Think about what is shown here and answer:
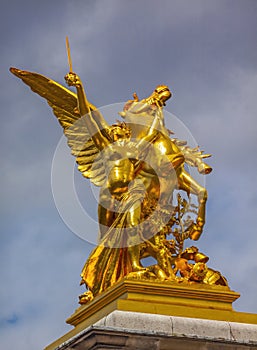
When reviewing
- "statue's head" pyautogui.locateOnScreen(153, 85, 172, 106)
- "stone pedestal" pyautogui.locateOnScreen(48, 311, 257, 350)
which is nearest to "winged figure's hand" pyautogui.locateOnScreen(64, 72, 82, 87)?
"statue's head" pyautogui.locateOnScreen(153, 85, 172, 106)

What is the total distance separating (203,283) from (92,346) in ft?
7.20

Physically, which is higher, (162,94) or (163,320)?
(162,94)

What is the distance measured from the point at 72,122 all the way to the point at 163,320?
14.9 feet

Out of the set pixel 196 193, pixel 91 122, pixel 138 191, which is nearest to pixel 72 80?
pixel 91 122

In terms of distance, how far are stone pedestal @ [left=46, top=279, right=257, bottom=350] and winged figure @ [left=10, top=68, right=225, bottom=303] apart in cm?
40

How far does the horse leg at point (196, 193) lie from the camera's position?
38.7 feet

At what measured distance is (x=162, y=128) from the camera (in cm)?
1226

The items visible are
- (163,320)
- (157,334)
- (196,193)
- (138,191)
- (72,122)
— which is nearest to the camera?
(157,334)

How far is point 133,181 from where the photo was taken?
11758mm


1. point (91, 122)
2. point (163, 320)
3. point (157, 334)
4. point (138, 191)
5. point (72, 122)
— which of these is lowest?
point (157, 334)

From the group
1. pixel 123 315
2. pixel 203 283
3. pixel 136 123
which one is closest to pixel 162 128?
pixel 136 123

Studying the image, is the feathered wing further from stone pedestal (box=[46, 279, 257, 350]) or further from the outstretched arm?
stone pedestal (box=[46, 279, 257, 350])

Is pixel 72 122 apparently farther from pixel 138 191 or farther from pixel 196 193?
pixel 196 193

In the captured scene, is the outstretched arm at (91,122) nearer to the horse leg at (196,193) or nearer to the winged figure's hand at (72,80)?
the winged figure's hand at (72,80)
